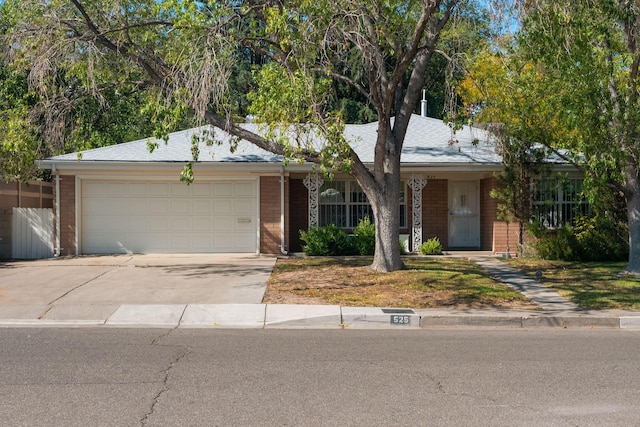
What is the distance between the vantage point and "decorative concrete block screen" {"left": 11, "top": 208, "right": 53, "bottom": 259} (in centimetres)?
1873

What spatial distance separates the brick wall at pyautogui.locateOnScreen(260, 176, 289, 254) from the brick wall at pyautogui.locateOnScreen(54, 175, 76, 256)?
17.5 ft

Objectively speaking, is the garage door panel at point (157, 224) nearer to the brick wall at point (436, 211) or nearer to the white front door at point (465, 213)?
the brick wall at point (436, 211)

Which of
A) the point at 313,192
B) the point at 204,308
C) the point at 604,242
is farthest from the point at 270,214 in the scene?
the point at 604,242

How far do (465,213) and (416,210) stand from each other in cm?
223

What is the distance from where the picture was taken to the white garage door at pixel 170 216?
63.2 ft

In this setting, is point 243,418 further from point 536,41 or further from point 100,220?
point 100,220

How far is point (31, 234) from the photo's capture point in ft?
61.7

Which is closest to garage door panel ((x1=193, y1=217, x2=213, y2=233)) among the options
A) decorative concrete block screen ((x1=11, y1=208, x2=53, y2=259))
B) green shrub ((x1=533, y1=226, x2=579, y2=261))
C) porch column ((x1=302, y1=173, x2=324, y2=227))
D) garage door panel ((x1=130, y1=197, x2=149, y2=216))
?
garage door panel ((x1=130, y1=197, x2=149, y2=216))

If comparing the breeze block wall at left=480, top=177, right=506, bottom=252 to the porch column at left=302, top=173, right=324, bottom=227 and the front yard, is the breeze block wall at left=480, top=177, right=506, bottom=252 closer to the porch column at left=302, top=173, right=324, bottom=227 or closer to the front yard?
the front yard

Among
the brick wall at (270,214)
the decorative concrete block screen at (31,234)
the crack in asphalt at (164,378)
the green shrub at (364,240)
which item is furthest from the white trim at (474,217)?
the crack in asphalt at (164,378)

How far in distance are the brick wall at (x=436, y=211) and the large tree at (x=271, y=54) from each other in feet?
16.7

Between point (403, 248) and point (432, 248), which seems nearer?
point (432, 248)

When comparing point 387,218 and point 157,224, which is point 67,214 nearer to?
point 157,224

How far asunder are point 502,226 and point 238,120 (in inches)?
332
